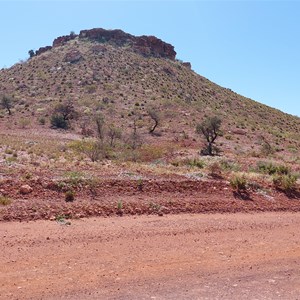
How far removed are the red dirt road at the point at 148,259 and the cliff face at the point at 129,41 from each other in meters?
79.0

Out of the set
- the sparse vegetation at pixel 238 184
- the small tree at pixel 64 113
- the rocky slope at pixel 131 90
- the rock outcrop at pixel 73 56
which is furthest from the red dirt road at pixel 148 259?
the rock outcrop at pixel 73 56

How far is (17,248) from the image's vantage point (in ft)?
25.3

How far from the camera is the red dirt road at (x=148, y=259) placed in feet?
20.3

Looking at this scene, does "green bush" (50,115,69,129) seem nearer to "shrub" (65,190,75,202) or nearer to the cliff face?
the cliff face

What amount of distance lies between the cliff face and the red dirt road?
7902 centimetres

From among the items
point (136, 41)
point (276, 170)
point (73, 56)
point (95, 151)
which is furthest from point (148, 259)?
point (136, 41)

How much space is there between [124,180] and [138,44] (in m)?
78.5

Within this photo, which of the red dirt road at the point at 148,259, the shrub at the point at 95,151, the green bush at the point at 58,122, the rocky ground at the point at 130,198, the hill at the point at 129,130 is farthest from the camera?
the green bush at the point at 58,122

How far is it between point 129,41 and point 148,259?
8554cm

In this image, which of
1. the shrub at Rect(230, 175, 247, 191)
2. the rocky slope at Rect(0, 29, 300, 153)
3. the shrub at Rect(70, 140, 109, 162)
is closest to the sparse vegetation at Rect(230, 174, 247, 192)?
the shrub at Rect(230, 175, 247, 191)

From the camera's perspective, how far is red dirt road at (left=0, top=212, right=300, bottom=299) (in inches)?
244

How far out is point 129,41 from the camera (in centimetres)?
8869

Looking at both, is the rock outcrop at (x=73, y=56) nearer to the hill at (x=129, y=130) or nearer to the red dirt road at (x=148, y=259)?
the hill at (x=129, y=130)

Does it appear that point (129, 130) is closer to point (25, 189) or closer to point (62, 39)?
point (25, 189)
